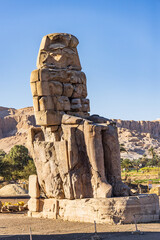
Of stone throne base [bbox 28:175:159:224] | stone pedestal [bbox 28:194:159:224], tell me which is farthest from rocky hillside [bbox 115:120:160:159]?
stone pedestal [bbox 28:194:159:224]

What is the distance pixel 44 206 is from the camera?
37.8 ft

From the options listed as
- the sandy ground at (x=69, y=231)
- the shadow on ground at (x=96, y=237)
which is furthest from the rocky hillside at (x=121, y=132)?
the shadow on ground at (x=96, y=237)

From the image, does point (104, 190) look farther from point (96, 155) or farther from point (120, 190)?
point (96, 155)

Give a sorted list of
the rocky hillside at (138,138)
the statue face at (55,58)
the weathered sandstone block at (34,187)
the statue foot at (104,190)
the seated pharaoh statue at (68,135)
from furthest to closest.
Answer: the rocky hillside at (138,138)
the weathered sandstone block at (34,187)
the statue face at (55,58)
the seated pharaoh statue at (68,135)
the statue foot at (104,190)

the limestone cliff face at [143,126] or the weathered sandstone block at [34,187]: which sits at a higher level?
the limestone cliff face at [143,126]

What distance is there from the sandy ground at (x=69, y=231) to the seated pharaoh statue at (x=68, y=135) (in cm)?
108

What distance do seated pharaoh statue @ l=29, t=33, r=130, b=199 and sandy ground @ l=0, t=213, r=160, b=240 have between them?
1.08 meters

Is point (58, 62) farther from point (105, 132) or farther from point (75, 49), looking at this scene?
point (105, 132)

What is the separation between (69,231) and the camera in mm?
A: 9070

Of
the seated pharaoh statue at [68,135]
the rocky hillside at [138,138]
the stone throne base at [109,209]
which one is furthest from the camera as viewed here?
the rocky hillside at [138,138]

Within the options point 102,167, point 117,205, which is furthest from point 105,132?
point 117,205

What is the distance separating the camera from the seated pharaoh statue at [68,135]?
1055cm

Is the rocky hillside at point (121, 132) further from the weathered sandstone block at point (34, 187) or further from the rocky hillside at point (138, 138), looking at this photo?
the weathered sandstone block at point (34, 187)

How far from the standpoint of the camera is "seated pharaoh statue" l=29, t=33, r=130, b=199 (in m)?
10.6
